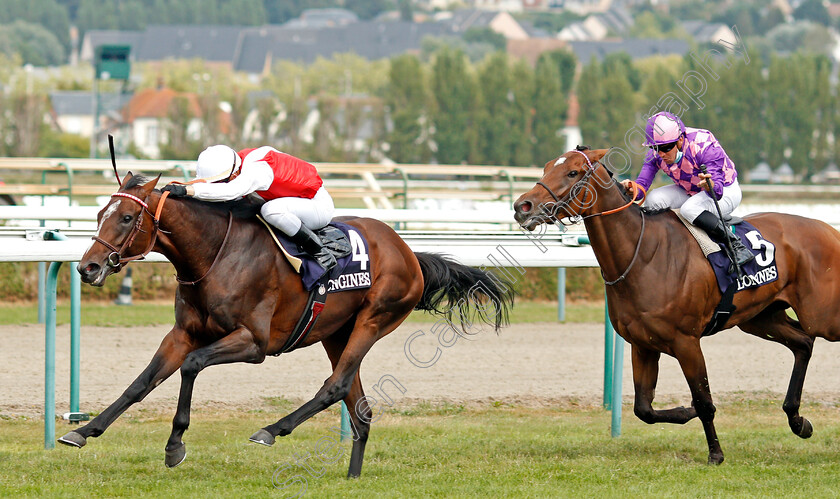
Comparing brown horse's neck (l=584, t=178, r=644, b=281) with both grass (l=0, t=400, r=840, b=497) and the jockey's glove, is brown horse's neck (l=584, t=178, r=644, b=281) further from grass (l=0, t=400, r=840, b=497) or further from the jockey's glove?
the jockey's glove

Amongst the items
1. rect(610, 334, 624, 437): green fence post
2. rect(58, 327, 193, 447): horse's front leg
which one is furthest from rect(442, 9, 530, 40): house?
rect(58, 327, 193, 447): horse's front leg

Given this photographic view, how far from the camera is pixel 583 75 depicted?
169 ft

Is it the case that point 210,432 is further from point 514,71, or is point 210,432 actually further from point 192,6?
point 192,6

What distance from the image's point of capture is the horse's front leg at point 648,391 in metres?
5.39

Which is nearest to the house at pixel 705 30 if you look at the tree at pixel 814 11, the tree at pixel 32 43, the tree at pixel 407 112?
the tree at pixel 814 11

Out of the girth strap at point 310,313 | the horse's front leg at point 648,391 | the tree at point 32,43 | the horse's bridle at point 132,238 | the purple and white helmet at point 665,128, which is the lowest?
the tree at point 32,43

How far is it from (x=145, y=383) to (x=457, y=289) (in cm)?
173

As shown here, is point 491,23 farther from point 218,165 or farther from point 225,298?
Result: point 225,298

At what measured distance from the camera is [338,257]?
16.5 feet

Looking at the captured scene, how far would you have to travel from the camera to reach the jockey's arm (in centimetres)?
468

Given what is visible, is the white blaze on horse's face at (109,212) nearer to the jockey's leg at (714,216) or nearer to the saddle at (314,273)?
the saddle at (314,273)

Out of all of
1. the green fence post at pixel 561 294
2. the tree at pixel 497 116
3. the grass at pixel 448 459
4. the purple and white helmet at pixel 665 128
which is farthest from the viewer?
the tree at pixel 497 116

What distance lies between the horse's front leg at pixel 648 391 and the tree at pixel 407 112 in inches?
1745

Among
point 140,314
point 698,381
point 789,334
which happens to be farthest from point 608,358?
point 140,314
